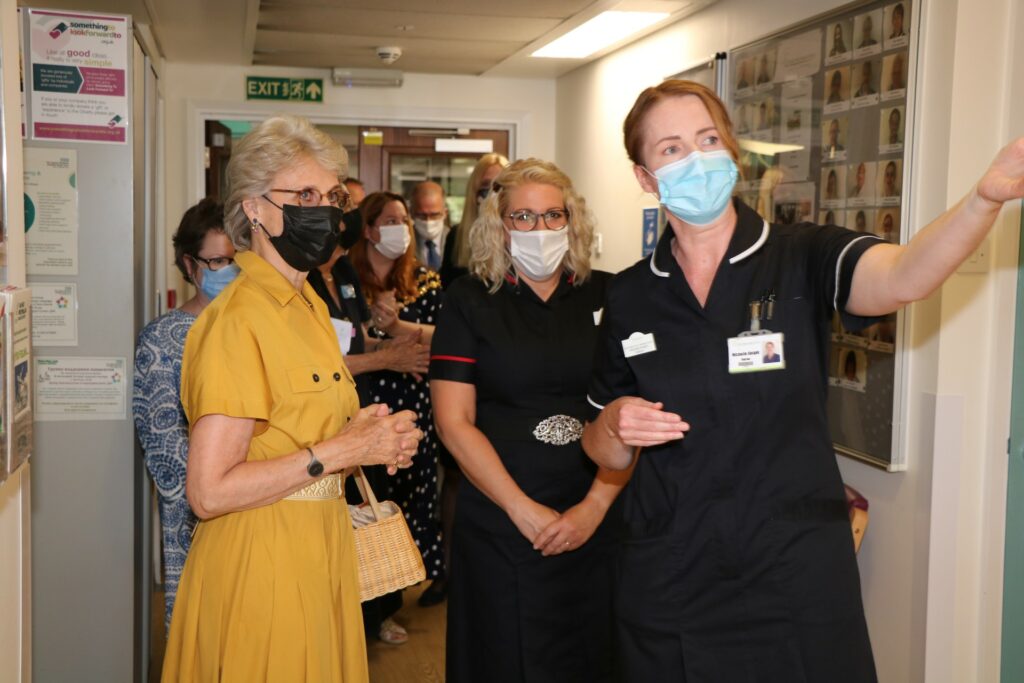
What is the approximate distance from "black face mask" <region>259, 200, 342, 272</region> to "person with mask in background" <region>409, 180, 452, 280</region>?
10.7 feet

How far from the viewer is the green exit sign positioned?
6188 millimetres

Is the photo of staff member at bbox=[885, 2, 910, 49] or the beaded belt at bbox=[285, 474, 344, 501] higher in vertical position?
the photo of staff member at bbox=[885, 2, 910, 49]

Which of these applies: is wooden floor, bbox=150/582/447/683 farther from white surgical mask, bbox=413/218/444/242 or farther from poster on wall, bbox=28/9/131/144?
poster on wall, bbox=28/9/131/144

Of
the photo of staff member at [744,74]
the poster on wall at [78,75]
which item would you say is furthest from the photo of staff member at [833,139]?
the poster on wall at [78,75]

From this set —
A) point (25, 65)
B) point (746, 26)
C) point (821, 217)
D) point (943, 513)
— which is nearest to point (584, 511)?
point (943, 513)

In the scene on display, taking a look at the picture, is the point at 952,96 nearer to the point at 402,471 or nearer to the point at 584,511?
the point at 584,511

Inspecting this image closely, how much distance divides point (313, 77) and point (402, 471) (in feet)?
10.6

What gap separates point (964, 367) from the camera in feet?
9.32

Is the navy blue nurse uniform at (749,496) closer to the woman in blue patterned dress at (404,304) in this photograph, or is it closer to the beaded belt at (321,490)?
the beaded belt at (321,490)

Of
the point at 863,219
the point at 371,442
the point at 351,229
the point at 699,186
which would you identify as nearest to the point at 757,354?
the point at 699,186

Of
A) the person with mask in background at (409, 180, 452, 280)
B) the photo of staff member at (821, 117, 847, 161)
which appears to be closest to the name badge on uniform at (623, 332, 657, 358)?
the photo of staff member at (821, 117, 847, 161)

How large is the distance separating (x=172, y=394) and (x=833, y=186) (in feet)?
7.32

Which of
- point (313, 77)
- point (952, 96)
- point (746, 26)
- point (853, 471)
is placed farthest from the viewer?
point (313, 77)

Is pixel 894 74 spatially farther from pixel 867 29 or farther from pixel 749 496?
pixel 749 496
